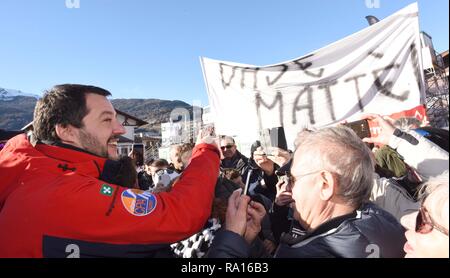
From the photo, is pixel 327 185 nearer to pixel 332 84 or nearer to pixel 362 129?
pixel 362 129

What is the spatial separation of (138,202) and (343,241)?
885mm

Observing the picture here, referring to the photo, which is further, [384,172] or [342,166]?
[384,172]

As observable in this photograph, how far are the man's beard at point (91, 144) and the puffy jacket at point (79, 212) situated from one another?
163 mm

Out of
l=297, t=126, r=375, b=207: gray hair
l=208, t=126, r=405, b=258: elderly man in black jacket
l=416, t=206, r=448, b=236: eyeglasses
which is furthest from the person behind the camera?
l=297, t=126, r=375, b=207: gray hair

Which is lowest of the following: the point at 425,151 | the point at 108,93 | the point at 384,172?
the point at 384,172

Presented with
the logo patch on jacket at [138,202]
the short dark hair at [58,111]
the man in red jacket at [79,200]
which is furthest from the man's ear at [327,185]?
the short dark hair at [58,111]

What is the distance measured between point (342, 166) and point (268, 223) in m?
0.59

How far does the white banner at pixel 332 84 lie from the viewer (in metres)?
3.05

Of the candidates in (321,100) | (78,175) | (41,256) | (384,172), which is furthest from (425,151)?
(321,100)

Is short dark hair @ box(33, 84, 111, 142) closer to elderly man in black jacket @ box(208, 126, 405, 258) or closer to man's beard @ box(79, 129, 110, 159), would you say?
man's beard @ box(79, 129, 110, 159)

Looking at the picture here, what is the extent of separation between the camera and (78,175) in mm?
1359

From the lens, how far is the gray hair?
144 cm

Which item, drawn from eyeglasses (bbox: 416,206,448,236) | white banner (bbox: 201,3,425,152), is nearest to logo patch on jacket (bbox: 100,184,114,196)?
eyeglasses (bbox: 416,206,448,236)
